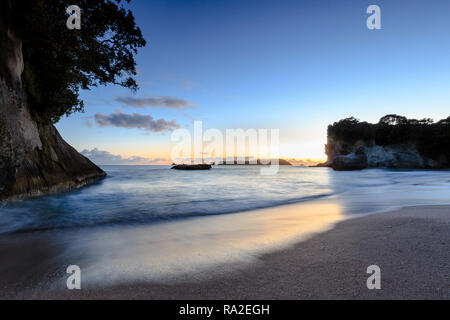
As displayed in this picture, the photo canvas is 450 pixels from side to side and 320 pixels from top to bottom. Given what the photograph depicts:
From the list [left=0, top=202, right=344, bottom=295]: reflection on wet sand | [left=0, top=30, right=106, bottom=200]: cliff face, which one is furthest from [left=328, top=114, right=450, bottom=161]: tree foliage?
[left=0, top=30, right=106, bottom=200]: cliff face

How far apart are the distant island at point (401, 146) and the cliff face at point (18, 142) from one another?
52136 mm

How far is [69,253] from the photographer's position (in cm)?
269

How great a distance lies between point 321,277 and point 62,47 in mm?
11226

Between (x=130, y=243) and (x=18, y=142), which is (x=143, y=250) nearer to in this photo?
(x=130, y=243)

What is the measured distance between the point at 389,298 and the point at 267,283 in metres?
0.92

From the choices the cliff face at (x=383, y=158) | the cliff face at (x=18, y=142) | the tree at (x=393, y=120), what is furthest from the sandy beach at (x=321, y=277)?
the tree at (x=393, y=120)

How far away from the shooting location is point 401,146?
2009 inches

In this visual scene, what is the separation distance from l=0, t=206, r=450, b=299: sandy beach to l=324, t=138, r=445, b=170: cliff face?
167 ft

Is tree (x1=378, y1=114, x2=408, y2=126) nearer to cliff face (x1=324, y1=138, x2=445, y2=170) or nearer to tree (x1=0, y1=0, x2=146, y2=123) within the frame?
cliff face (x1=324, y1=138, x2=445, y2=170)

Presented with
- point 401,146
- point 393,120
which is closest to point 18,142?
point 401,146

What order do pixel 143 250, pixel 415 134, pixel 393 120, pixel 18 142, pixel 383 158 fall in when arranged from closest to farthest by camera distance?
pixel 143 250, pixel 18 142, pixel 415 134, pixel 383 158, pixel 393 120

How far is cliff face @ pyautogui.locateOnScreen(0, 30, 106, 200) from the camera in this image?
5.87 m
